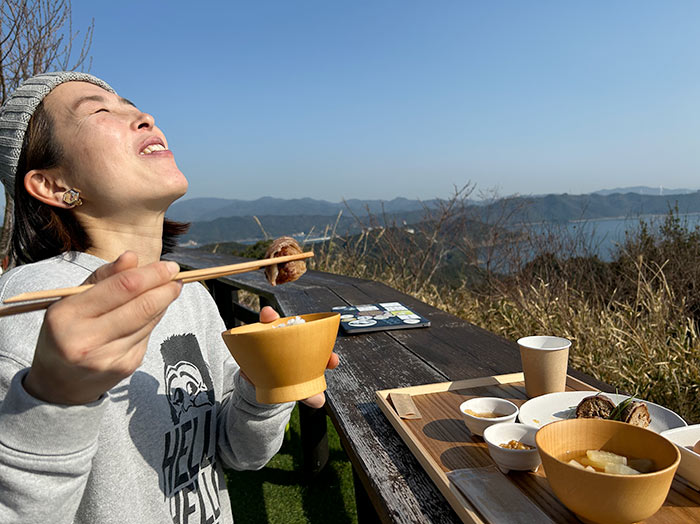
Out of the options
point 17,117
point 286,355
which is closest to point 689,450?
point 286,355

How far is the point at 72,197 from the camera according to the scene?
1.12 meters

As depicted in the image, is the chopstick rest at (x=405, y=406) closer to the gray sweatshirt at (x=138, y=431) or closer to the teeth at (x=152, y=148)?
the gray sweatshirt at (x=138, y=431)

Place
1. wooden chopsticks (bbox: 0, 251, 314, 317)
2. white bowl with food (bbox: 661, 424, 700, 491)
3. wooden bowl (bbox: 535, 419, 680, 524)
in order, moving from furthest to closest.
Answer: white bowl with food (bbox: 661, 424, 700, 491) < wooden bowl (bbox: 535, 419, 680, 524) < wooden chopsticks (bbox: 0, 251, 314, 317)

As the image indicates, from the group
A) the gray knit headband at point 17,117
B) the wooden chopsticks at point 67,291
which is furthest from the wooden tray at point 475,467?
the gray knit headband at point 17,117

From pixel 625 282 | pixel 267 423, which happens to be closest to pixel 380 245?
pixel 625 282

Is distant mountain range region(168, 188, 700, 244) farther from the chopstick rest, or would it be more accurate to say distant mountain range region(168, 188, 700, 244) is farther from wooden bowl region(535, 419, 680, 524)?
wooden bowl region(535, 419, 680, 524)

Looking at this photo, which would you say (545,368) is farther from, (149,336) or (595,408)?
(149,336)

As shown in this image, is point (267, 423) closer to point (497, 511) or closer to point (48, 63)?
point (497, 511)

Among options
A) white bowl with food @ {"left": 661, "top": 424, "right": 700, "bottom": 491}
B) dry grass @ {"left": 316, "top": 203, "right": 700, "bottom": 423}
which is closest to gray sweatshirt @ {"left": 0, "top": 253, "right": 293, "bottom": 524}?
white bowl with food @ {"left": 661, "top": 424, "right": 700, "bottom": 491}

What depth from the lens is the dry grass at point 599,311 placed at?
2.41 metres

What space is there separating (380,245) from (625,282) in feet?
8.92

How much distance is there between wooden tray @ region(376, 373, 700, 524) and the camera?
2.39 ft

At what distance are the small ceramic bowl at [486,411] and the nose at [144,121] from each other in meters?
1.05

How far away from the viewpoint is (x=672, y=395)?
7.59 ft
